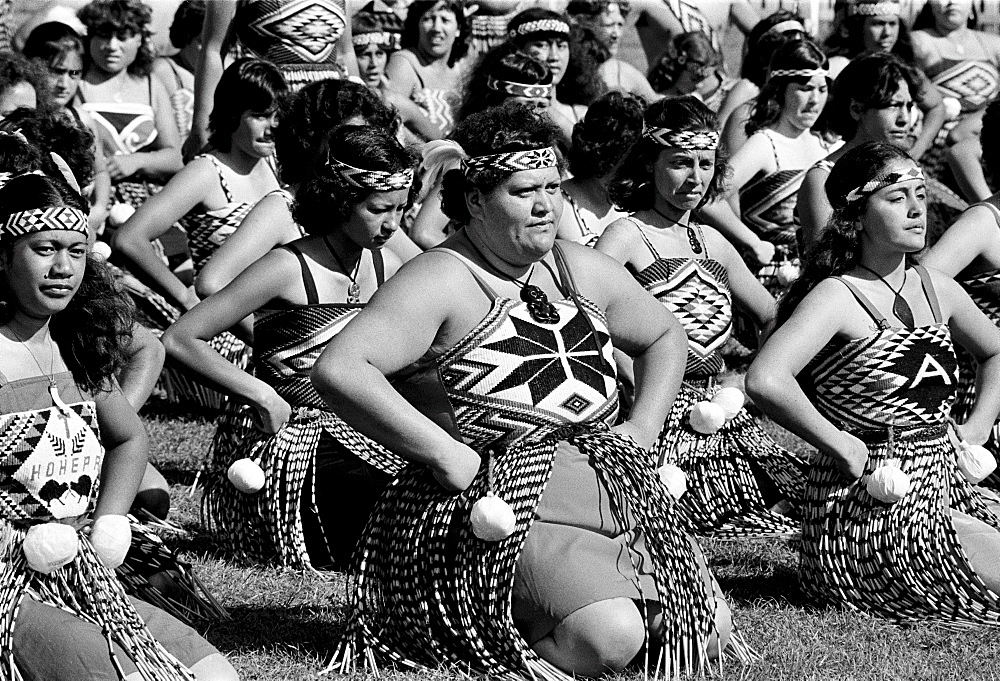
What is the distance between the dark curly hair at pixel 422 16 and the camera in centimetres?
904

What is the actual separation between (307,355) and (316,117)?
0.87m

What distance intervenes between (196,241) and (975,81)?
6.04m

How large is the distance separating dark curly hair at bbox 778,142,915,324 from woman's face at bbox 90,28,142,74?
16.0ft

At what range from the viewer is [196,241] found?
261 inches

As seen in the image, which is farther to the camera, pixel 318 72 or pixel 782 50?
pixel 782 50

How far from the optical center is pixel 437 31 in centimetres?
901

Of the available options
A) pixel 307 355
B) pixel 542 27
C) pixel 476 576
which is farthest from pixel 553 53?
pixel 476 576

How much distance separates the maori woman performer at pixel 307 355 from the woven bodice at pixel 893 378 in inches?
56.7

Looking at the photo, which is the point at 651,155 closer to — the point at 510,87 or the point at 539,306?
the point at 510,87

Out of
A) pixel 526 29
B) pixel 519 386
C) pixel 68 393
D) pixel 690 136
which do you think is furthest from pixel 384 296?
pixel 526 29

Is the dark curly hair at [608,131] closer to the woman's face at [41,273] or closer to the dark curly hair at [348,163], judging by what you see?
the dark curly hair at [348,163]

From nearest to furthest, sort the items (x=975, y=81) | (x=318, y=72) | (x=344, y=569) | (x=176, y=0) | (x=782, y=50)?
(x=344, y=569)
(x=318, y=72)
(x=782, y=50)
(x=975, y=81)
(x=176, y=0)

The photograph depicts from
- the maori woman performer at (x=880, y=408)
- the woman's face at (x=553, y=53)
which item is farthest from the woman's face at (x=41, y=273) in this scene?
the woman's face at (x=553, y=53)

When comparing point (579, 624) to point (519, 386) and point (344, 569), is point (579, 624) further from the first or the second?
point (344, 569)
